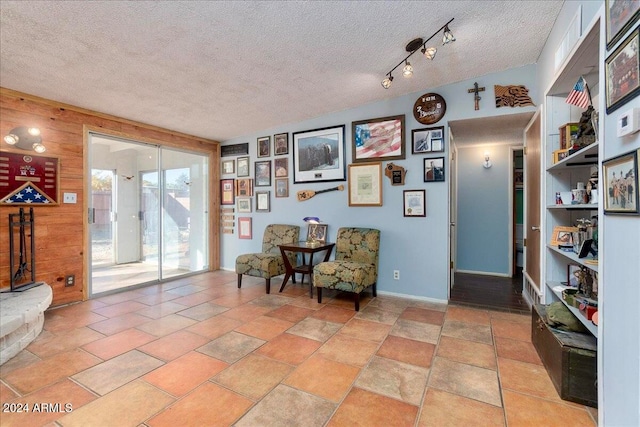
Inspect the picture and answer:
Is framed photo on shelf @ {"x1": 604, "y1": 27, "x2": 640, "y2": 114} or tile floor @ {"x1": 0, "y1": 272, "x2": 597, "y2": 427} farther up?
framed photo on shelf @ {"x1": 604, "y1": 27, "x2": 640, "y2": 114}

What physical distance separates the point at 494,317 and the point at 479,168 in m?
2.88

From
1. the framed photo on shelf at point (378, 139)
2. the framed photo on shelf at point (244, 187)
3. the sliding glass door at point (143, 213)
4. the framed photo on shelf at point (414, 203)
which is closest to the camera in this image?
the framed photo on shelf at point (414, 203)

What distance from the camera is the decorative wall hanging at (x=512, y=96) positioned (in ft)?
10.1

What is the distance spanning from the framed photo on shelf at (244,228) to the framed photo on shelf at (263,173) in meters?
0.68

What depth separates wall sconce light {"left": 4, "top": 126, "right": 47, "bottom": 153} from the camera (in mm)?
3084

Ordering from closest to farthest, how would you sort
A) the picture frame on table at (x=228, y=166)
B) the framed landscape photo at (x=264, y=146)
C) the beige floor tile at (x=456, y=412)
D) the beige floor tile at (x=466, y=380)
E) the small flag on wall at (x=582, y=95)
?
the beige floor tile at (x=456, y=412)
the beige floor tile at (x=466, y=380)
the small flag on wall at (x=582, y=95)
the framed landscape photo at (x=264, y=146)
the picture frame on table at (x=228, y=166)

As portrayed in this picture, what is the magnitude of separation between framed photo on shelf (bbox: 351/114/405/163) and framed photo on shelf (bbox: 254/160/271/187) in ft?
5.16

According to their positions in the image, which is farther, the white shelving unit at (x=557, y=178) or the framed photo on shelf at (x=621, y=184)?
the white shelving unit at (x=557, y=178)

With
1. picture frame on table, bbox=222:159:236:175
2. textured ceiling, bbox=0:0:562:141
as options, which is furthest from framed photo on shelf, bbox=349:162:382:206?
picture frame on table, bbox=222:159:236:175

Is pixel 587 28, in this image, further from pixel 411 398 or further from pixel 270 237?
pixel 270 237

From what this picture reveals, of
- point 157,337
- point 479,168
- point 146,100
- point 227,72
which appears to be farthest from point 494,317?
point 146,100

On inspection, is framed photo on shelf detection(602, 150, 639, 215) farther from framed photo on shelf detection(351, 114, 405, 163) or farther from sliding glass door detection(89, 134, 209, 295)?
sliding glass door detection(89, 134, 209, 295)

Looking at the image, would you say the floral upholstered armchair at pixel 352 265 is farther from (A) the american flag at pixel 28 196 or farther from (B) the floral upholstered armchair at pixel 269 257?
(A) the american flag at pixel 28 196

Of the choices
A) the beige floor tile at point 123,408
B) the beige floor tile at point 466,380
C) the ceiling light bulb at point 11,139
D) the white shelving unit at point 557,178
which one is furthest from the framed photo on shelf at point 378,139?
the ceiling light bulb at point 11,139
